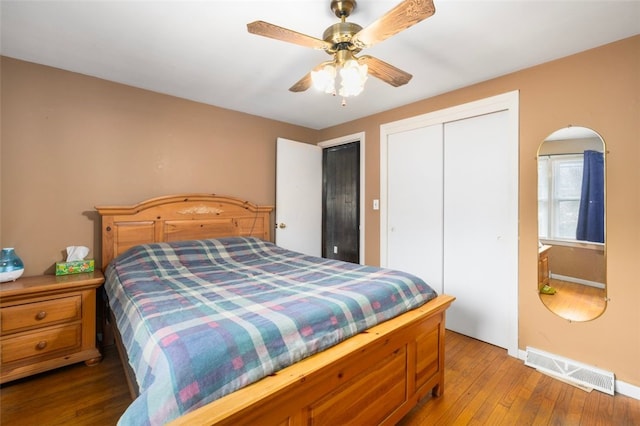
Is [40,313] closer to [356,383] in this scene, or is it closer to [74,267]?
[74,267]

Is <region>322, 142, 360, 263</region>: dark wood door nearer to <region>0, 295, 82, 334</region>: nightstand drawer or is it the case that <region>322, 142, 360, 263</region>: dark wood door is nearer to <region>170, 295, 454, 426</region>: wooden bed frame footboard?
<region>170, 295, 454, 426</region>: wooden bed frame footboard

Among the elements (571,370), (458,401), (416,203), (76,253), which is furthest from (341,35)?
(571,370)

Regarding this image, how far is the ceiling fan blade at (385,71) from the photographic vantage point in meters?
1.61

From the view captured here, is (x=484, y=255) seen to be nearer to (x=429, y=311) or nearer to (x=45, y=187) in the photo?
(x=429, y=311)

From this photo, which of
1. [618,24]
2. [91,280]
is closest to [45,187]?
[91,280]

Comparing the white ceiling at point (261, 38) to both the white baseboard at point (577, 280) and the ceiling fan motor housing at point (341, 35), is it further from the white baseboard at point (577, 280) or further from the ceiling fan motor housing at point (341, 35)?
the white baseboard at point (577, 280)

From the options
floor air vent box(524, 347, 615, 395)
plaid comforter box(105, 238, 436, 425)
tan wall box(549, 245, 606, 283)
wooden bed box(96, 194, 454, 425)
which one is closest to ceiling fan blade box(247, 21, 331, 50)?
plaid comforter box(105, 238, 436, 425)

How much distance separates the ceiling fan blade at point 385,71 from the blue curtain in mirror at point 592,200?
149 centimetres

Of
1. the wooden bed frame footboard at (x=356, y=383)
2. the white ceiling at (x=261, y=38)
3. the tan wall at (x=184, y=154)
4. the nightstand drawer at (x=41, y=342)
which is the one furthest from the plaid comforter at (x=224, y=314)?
the white ceiling at (x=261, y=38)

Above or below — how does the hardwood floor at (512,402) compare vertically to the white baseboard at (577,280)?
below

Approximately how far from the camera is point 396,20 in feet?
4.15

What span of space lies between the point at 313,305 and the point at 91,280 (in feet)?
5.98

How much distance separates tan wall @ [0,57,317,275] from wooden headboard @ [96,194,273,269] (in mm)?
159

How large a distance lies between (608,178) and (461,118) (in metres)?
1.17
